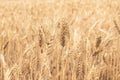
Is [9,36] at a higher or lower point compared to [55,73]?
higher

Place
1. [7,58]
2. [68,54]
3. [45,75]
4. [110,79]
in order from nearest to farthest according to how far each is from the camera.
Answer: [45,75]
[68,54]
[110,79]
[7,58]

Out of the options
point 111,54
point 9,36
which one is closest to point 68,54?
point 111,54

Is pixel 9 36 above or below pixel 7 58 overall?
above

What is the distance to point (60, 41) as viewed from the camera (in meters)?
0.91

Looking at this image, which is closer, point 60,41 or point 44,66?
point 44,66

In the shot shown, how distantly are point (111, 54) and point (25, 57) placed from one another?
0.32 metres

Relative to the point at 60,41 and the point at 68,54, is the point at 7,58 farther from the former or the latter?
the point at 68,54

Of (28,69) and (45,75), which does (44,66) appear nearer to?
(45,75)

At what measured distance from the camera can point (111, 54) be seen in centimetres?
98

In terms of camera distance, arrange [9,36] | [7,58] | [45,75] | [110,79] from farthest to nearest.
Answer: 1. [9,36]
2. [7,58]
3. [110,79]
4. [45,75]

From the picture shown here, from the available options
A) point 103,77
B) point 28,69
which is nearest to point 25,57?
point 28,69

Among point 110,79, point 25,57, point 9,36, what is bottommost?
point 110,79

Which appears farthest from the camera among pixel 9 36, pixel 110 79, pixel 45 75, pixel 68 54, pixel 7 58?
pixel 9 36

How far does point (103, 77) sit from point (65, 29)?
0.21 meters
